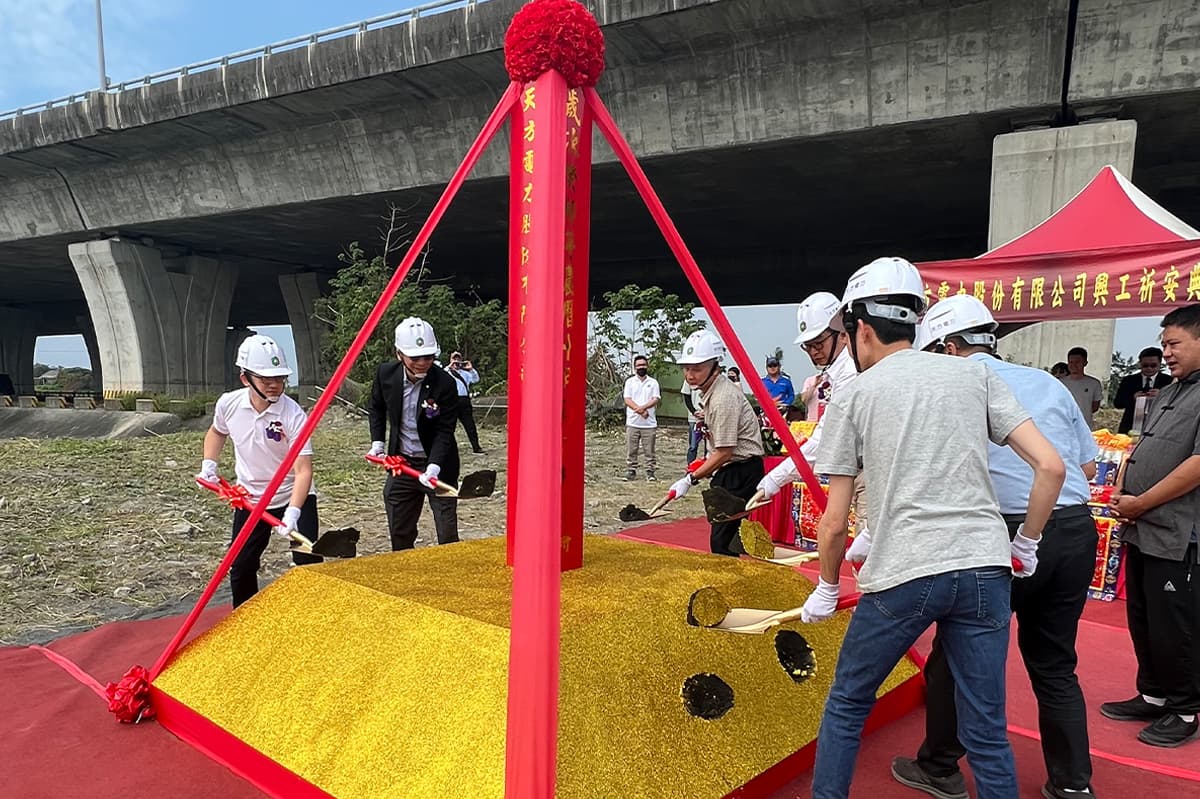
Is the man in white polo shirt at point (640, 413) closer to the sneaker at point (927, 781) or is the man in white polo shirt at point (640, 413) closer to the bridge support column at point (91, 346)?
the sneaker at point (927, 781)

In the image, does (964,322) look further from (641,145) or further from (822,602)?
(641,145)

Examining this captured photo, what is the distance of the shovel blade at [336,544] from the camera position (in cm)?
290

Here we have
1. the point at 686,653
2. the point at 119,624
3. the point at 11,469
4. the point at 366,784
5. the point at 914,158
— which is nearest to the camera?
the point at 366,784

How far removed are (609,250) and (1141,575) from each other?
14.8 m

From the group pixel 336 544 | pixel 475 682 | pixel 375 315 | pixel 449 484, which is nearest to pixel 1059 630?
pixel 475 682

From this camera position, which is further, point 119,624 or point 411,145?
point 411,145

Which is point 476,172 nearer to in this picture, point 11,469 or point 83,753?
point 11,469

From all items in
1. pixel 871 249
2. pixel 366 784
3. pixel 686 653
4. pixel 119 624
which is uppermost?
pixel 871 249

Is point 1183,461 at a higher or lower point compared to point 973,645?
higher

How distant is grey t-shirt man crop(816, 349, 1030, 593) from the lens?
5.19 ft

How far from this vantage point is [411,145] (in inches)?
428

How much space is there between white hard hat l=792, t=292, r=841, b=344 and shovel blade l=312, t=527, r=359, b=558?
6.59 ft

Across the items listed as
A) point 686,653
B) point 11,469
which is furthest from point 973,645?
point 11,469

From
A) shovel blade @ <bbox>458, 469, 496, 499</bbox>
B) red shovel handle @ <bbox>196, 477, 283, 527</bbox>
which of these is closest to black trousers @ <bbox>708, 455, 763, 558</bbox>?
shovel blade @ <bbox>458, 469, 496, 499</bbox>
